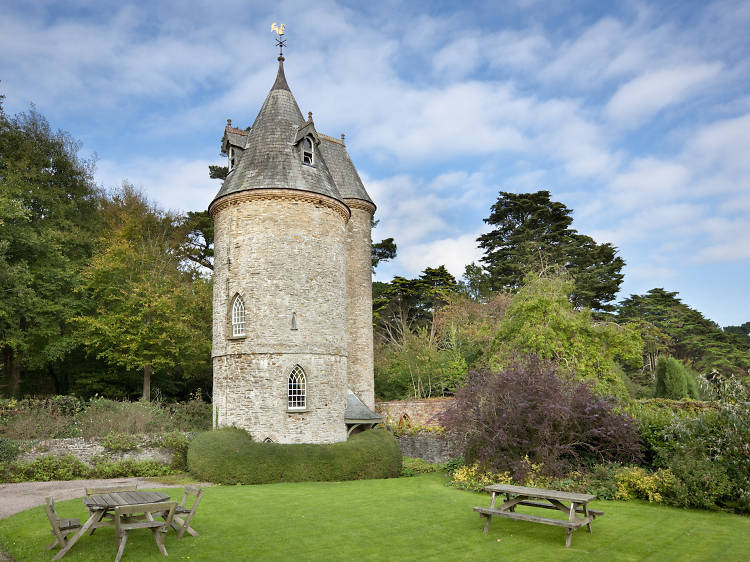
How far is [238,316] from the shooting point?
19.0 meters

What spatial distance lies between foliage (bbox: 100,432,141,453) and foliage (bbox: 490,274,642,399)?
494 inches

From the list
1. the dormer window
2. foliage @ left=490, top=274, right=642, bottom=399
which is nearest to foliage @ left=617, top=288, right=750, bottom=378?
foliage @ left=490, top=274, right=642, bottom=399

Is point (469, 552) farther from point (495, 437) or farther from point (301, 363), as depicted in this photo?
point (301, 363)

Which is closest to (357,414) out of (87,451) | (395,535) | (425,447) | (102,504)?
(425,447)

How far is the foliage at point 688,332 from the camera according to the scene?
41.8 meters

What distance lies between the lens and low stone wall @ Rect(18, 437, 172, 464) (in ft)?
54.4

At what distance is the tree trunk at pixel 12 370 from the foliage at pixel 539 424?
2259 centimetres

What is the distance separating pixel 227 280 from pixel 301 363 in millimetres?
4088

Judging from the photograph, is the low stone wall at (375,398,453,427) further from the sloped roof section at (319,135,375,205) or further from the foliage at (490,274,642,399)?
the sloped roof section at (319,135,375,205)

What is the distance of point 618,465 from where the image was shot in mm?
13367

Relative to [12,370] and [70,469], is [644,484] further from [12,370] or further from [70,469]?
[12,370]

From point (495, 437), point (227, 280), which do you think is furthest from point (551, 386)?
point (227, 280)

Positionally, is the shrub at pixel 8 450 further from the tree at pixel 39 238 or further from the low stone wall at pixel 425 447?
the low stone wall at pixel 425 447

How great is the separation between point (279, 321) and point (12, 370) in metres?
17.0
